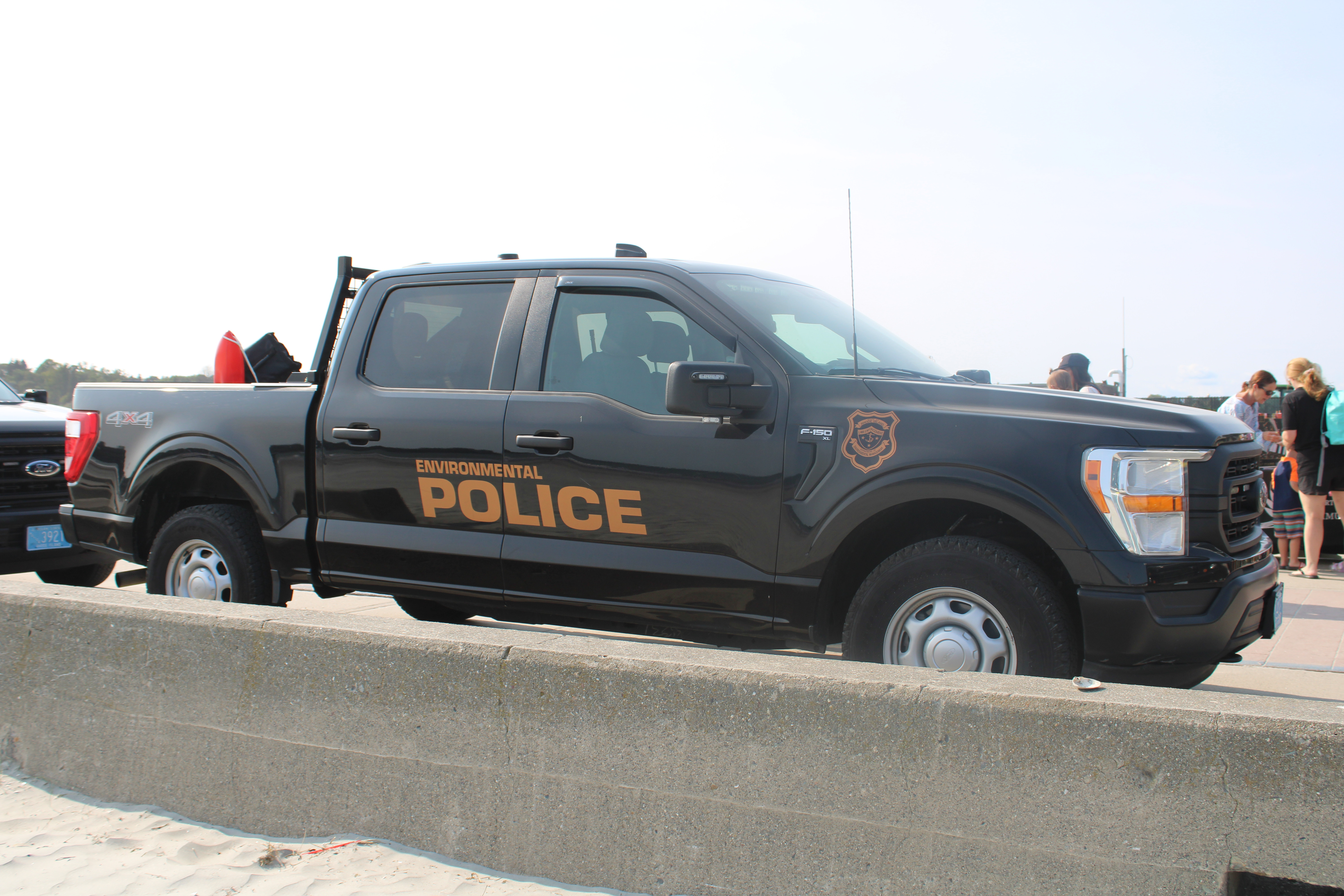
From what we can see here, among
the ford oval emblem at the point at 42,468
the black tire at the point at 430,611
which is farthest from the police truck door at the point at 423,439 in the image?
the ford oval emblem at the point at 42,468

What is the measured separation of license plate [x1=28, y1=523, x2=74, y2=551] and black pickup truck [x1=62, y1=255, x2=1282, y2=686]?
2.53m

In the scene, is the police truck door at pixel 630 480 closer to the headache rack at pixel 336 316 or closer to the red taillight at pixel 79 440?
the headache rack at pixel 336 316

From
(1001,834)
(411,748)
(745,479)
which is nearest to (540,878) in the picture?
(411,748)

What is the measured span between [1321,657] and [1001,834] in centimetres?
421

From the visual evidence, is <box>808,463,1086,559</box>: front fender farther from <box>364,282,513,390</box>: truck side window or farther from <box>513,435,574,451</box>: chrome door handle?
<box>364,282,513,390</box>: truck side window

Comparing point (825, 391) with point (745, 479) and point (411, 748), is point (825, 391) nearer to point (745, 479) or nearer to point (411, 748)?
point (745, 479)

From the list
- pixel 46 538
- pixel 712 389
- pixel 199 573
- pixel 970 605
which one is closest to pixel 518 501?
pixel 712 389

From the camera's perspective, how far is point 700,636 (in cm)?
409

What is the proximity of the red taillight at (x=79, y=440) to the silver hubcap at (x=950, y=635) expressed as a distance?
4.33m

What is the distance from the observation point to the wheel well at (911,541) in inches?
140

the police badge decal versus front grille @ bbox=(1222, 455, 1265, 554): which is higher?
the police badge decal

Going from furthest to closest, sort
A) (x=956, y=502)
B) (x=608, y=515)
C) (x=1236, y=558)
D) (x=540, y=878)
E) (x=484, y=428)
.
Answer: (x=484, y=428), (x=608, y=515), (x=956, y=502), (x=1236, y=558), (x=540, y=878)

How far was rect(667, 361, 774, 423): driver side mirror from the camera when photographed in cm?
363

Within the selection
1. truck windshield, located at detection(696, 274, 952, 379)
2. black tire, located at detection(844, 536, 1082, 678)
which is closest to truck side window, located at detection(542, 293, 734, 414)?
truck windshield, located at detection(696, 274, 952, 379)
